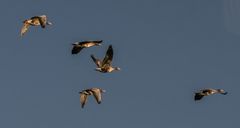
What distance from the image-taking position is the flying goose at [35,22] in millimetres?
111219

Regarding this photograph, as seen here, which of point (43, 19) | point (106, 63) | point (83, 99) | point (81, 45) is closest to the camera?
point (81, 45)

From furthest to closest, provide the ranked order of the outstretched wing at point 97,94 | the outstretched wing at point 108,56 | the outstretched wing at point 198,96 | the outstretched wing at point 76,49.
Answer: the outstretched wing at point 198,96 → the outstretched wing at point 97,94 → the outstretched wing at point 76,49 → the outstretched wing at point 108,56

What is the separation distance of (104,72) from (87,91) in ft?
37.5

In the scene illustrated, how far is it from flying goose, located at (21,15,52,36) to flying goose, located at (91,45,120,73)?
717 cm

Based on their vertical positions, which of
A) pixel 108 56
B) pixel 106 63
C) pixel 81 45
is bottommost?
pixel 106 63

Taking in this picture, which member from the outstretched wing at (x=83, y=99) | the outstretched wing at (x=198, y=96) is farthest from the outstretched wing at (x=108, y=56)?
the outstretched wing at (x=198, y=96)

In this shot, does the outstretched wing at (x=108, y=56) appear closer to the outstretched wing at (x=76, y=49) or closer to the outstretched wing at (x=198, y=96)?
the outstretched wing at (x=76, y=49)

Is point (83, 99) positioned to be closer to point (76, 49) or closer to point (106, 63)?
point (106, 63)

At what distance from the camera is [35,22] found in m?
Result: 113

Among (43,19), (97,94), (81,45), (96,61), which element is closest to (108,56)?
(96,61)

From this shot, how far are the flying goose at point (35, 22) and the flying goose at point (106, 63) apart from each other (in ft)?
23.5

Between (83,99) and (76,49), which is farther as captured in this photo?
(83,99)

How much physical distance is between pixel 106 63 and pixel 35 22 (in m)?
11.1

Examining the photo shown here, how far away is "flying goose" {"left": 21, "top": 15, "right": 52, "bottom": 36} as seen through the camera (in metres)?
111
